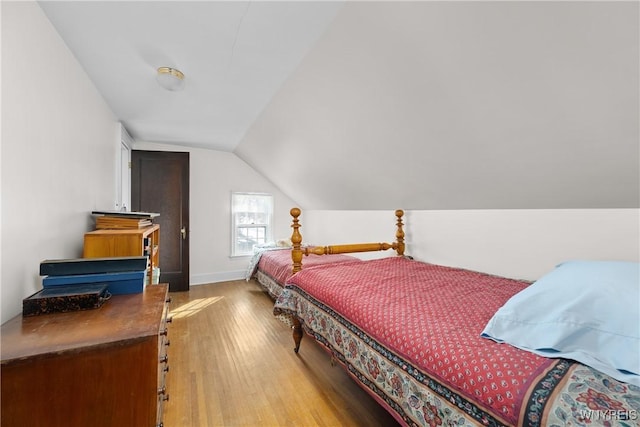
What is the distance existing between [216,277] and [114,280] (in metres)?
3.25

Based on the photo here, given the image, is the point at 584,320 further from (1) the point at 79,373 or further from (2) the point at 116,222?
(2) the point at 116,222

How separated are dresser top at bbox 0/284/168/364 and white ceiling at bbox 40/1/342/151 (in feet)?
4.86

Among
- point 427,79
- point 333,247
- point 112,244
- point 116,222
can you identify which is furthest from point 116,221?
point 427,79

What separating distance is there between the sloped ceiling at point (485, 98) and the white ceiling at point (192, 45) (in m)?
0.21

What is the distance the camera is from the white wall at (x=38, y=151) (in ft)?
3.53

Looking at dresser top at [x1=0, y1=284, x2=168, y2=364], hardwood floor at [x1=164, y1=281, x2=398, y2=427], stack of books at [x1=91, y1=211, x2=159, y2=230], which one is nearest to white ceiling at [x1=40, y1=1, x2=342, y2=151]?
stack of books at [x1=91, y1=211, x2=159, y2=230]

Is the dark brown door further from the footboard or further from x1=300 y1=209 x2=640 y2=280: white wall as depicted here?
x1=300 y1=209 x2=640 y2=280: white wall

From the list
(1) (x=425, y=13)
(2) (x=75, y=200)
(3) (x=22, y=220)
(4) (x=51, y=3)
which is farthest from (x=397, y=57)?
(2) (x=75, y=200)

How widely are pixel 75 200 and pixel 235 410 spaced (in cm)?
167

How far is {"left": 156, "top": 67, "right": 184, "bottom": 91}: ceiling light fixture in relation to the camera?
1.87m

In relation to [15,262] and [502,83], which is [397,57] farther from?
[15,262]

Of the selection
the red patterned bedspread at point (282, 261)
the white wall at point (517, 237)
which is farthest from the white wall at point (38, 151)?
the white wall at point (517, 237)

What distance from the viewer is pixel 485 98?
1.43m

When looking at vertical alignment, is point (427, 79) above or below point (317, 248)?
above
